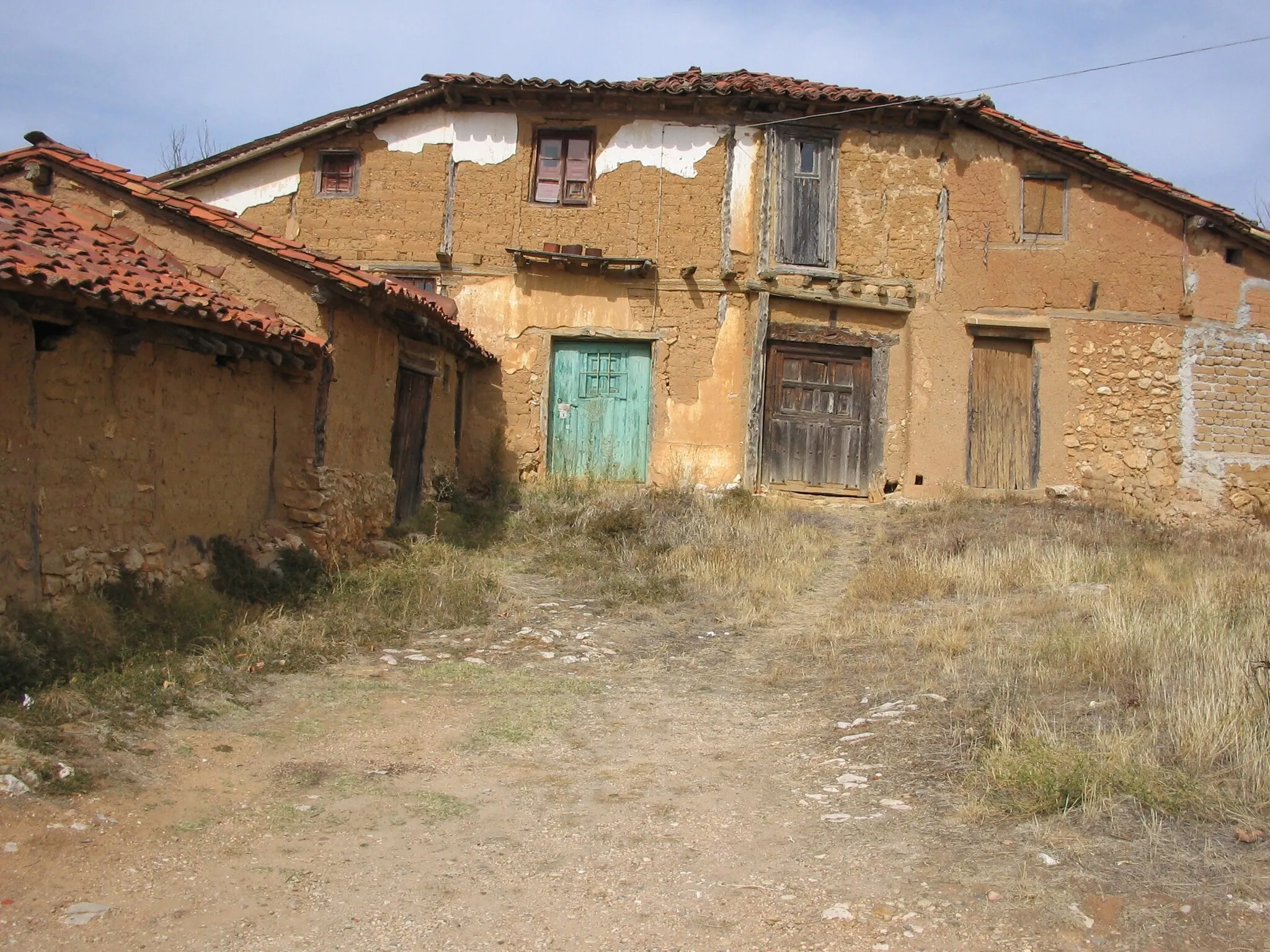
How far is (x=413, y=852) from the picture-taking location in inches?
169

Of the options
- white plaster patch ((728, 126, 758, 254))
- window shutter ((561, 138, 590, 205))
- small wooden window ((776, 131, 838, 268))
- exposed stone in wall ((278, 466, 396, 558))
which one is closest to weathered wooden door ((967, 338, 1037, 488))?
small wooden window ((776, 131, 838, 268))

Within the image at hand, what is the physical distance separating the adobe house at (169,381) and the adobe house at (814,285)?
3.82m

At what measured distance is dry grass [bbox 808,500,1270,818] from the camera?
451 cm

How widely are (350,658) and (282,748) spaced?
5.69 feet

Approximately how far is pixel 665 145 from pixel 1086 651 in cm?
990

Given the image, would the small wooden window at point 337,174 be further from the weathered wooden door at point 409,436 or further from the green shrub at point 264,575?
the green shrub at point 264,575

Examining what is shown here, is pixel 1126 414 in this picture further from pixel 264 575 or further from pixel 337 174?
pixel 264 575

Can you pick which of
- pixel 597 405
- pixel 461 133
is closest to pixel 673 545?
pixel 597 405

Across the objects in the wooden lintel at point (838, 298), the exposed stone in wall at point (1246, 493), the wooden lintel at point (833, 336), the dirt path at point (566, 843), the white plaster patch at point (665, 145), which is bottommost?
the dirt path at point (566, 843)

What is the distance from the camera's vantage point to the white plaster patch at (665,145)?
1408cm

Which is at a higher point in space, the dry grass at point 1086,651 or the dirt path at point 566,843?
the dry grass at point 1086,651

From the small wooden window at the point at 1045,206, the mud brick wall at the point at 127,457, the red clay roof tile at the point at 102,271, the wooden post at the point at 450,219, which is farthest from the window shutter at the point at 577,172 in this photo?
the mud brick wall at the point at 127,457

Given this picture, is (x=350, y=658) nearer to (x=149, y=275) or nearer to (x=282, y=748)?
(x=282, y=748)

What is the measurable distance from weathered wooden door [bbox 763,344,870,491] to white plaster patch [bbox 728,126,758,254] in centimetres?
160
